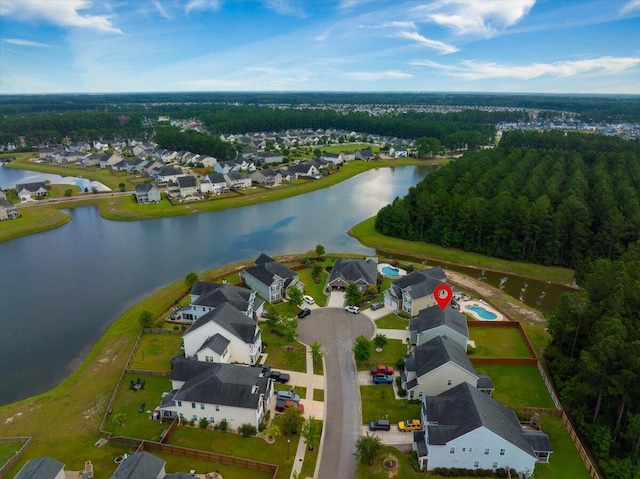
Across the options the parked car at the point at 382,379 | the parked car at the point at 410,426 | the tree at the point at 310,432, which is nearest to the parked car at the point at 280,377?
the tree at the point at 310,432

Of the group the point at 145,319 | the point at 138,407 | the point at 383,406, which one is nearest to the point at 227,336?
the point at 138,407

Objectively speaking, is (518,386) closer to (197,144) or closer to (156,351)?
(156,351)

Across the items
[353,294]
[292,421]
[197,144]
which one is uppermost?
[197,144]

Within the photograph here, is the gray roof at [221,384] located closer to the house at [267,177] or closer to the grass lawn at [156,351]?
the grass lawn at [156,351]

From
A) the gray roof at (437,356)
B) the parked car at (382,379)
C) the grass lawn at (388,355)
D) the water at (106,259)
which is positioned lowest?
the water at (106,259)

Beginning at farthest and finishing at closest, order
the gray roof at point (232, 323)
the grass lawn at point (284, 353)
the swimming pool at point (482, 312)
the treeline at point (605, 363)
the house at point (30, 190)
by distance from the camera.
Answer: the house at point (30, 190), the swimming pool at point (482, 312), the grass lawn at point (284, 353), the gray roof at point (232, 323), the treeline at point (605, 363)

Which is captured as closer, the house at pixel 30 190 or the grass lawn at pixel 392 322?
the grass lawn at pixel 392 322
